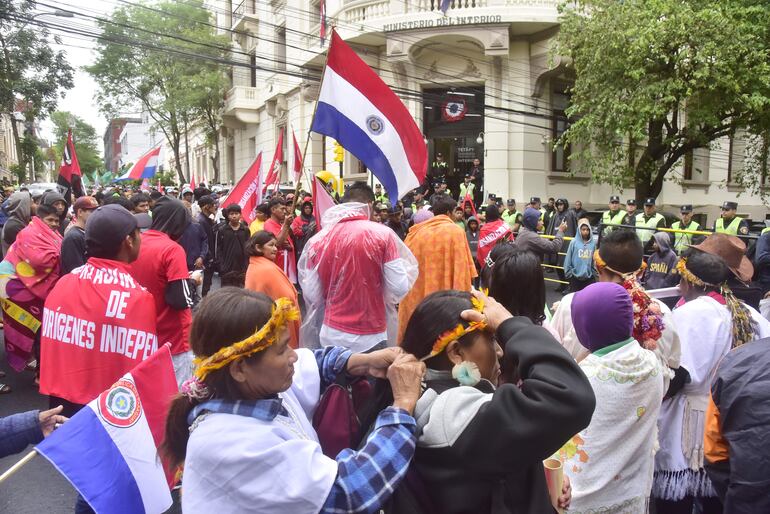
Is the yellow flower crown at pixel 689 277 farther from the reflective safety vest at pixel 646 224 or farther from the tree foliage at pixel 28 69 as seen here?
the tree foliage at pixel 28 69

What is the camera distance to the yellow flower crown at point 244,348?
5.23 feet

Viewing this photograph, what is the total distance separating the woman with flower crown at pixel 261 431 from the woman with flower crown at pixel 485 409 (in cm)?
8

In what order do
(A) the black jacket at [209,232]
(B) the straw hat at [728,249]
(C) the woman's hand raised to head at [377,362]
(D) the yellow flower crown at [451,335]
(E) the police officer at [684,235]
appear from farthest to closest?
(E) the police officer at [684,235], (A) the black jacket at [209,232], (B) the straw hat at [728,249], (C) the woman's hand raised to head at [377,362], (D) the yellow flower crown at [451,335]

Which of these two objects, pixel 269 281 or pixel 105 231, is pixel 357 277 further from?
pixel 105 231

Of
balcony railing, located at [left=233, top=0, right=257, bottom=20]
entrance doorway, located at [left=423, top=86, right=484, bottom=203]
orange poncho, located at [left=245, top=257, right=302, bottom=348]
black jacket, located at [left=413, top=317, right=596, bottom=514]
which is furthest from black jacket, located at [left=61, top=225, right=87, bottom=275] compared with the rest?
balcony railing, located at [left=233, top=0, right=257, bottom=20]

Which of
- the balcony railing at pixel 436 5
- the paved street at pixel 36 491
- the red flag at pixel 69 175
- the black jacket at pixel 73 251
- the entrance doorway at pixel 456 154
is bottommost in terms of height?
the paved street at pixel 36 491

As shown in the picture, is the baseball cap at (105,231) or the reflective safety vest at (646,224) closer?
the baseball cap at (105,231)

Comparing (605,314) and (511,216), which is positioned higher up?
(605,314)

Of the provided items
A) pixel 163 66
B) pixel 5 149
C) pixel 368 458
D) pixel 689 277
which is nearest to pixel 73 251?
pixel 368 458

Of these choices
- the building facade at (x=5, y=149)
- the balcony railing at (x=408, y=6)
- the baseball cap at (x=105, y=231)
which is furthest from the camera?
the building facade at (x=5, y=149)

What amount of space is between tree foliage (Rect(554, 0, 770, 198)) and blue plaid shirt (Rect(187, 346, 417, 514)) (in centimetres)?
1443

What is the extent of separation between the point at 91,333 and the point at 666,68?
15060mm

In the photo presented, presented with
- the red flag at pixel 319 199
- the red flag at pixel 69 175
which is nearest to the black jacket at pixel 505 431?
the red flag at pixel 319 199

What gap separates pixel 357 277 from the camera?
13.8 ft
